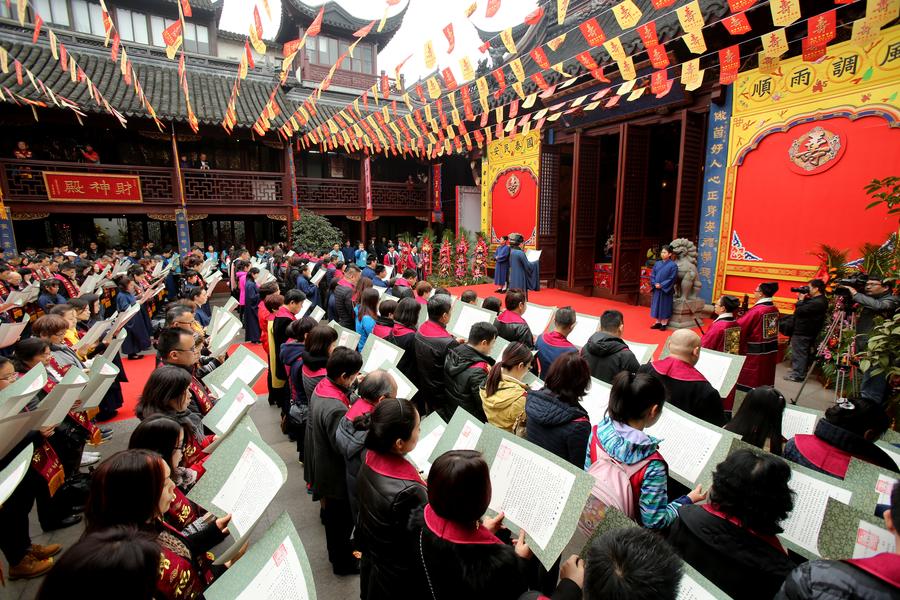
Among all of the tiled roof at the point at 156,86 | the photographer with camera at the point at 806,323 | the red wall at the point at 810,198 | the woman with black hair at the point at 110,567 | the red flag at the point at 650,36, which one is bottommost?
the photographer with camera at the point at 806,323

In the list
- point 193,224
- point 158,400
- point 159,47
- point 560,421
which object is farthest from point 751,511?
point 159,47

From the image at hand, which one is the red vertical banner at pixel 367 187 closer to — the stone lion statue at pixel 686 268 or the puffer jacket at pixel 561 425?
the stone lion statue at pixel 686 268

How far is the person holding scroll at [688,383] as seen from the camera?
2428 mm

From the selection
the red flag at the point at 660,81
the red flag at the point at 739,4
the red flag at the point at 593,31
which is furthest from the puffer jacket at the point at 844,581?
the red flag at the point at 660,81

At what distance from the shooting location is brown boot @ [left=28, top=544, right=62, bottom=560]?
247 cm

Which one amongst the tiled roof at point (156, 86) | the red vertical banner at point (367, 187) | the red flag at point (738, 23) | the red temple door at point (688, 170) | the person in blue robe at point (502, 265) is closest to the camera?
the red flag at point (738, 23)

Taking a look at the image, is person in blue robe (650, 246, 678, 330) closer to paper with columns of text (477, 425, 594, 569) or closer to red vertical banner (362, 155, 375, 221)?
paper with columns of text (477, 425, 594, 569)

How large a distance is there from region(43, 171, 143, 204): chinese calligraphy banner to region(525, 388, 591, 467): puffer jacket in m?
13.1

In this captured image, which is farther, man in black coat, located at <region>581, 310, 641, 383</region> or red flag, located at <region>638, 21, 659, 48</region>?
red flag, located at <region>638, 21, 659, 48</region>

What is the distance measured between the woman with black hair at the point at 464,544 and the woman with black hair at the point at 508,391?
3.49ft

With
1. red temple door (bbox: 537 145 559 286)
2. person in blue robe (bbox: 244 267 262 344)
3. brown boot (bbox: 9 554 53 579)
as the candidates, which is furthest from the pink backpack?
red temple door (bbox: 537 145 559 286)

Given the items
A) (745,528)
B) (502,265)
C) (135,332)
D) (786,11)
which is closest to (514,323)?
(745,528)

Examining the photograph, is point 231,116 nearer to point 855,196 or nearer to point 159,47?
point 159,47

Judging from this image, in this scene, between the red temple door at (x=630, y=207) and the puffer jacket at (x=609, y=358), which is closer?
the puffer jacket at (x=609, y=358)
